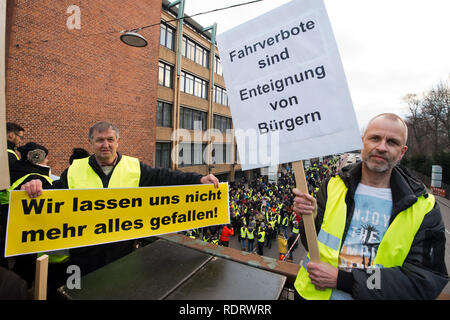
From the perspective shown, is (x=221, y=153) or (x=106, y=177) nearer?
(x=106, y=177)

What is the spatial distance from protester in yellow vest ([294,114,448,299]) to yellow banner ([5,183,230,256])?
40.6 inches

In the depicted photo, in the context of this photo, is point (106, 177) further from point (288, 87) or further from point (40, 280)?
point (288, 87)

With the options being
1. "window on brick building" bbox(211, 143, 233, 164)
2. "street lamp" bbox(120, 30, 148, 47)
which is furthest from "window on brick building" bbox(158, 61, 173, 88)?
"street lamp" bbox(120, 30, 148, 47)

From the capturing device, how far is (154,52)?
12.0m

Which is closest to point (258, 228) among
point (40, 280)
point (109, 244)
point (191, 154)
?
point (109, 244)

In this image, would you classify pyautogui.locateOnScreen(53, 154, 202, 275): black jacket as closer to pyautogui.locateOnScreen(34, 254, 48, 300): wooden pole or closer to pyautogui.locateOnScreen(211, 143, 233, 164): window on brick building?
pyautogui.locateOnScreen(34, 254, 48, 300): wooden pole

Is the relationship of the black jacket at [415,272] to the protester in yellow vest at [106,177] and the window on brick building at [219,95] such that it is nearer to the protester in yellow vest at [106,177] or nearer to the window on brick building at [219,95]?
the protester in yellow vest at [106,177]

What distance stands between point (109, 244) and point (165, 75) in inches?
600

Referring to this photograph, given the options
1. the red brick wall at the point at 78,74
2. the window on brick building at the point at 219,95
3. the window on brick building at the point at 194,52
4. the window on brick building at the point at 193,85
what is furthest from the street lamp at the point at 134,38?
the window on brick building at the point at 219,95

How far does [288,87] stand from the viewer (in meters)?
1.32

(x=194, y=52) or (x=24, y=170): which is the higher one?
(x=194, y=52)

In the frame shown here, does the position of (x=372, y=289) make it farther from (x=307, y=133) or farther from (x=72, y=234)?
(x=72, y=234)

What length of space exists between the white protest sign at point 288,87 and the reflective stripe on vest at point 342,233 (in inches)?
17.2
